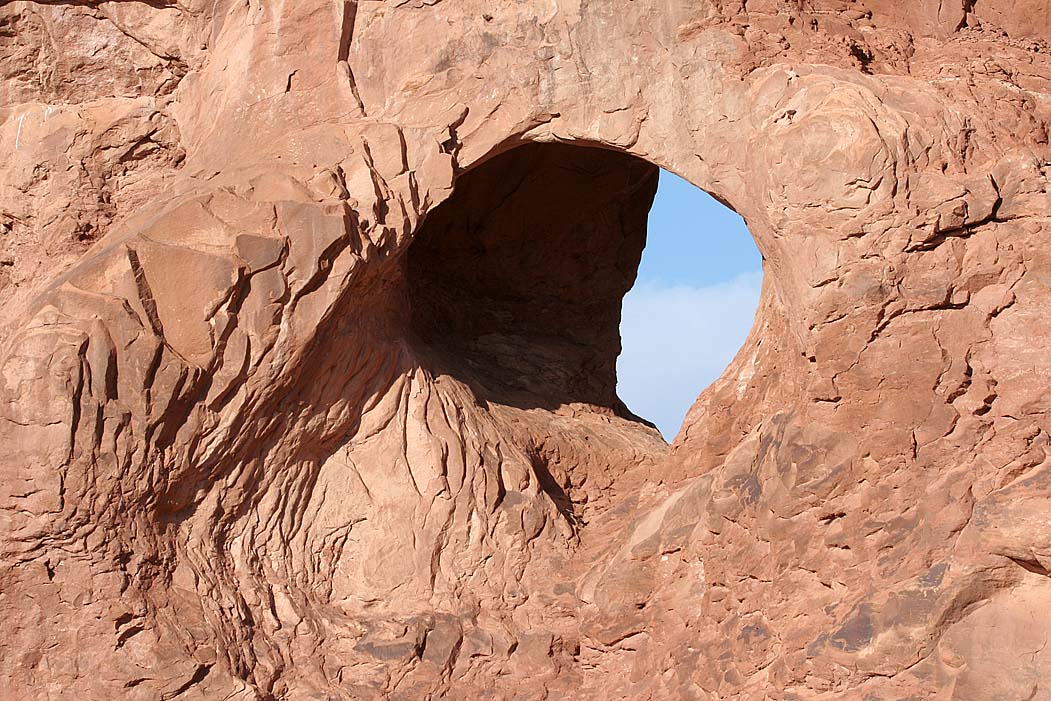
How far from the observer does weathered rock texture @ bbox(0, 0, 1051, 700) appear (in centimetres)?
404

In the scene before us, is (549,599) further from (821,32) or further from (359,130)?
(821,32)

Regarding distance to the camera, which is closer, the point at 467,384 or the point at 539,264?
the point at 467,384

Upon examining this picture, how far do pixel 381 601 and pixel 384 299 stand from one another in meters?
1.23

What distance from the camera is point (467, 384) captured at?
5.48m

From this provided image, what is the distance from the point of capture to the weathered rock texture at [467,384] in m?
4.04

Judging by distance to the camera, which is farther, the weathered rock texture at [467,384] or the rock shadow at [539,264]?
the rock shadow at [539,264]

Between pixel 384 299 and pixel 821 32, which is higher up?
pixel 821 32

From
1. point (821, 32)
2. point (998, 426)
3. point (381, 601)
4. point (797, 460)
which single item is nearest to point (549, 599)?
point (381, 601)

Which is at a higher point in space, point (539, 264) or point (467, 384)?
point (539, 264)

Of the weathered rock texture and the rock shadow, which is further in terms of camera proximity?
the rock shadow

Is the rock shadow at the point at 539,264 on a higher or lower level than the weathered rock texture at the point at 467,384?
higher

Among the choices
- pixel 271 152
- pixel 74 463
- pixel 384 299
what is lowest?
pixel 74 463

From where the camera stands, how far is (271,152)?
4.53 metres

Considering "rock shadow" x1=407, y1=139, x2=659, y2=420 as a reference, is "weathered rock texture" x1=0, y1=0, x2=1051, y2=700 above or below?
below
